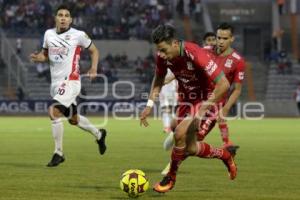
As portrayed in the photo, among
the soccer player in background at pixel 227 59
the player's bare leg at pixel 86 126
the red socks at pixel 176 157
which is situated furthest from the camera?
the player's bare leg at pixel 86 126

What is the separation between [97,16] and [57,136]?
3608cm

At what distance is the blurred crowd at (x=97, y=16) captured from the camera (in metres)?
48.4

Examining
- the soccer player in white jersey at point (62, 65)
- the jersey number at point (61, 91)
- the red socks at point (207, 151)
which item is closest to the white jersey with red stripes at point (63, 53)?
the soccer player in white jersey at point (62, 65)

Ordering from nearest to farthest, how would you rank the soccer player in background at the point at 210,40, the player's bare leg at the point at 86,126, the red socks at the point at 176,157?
the red socks at the point at 176,157 < the player's bare leg at the point at 86,126 < the soccer player in background at the point at 210,40

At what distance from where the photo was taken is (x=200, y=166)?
14148mm

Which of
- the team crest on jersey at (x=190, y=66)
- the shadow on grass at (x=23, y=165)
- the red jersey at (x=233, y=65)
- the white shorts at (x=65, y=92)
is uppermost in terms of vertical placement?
the team crest on jersey at (x=190, y=66)

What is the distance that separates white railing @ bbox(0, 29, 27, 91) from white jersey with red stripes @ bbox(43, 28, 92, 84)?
3011 cm

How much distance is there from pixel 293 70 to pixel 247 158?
3366 cm

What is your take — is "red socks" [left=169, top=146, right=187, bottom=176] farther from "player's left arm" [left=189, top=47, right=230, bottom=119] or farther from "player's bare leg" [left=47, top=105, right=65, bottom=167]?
"player's bare leg" [left=47, top=105, right=65, bottom=167]

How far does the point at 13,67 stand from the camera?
44.5m

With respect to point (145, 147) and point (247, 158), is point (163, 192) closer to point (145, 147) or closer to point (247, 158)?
point (247, 158)

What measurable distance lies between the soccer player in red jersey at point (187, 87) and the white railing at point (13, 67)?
111 ft

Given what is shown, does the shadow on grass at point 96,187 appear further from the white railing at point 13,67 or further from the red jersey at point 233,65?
the white railing at point 13,67

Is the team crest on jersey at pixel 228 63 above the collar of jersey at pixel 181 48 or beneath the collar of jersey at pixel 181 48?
beneath
